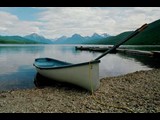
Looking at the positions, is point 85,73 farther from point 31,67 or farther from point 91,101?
point 31,67

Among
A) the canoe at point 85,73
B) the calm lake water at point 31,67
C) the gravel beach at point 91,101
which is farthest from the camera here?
the calm lake water at point 31,67

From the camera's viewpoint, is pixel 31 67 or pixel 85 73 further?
pixel 31 67

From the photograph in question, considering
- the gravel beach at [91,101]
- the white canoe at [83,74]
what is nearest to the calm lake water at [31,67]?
the white canoe at [83,74]

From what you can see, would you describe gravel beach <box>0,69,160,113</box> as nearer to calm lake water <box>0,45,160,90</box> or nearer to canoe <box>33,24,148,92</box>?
canoe <box>33,24,148,92</box>

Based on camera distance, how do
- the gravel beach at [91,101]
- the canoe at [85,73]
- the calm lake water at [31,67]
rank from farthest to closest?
the calm lake water at [31,67], the canoe at [85,73], the gravel beach at [91,101]

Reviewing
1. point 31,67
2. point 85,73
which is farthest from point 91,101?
point 31,67

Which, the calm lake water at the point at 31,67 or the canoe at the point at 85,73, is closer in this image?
the canoe at the point at 85,73

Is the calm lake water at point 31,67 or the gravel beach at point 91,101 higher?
the gravel beach at point 91,101

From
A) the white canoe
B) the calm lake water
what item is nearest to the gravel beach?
the white canoe

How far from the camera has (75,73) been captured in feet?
42.8

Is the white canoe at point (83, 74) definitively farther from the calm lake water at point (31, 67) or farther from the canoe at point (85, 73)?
the calm lake water at point (31, 67)
